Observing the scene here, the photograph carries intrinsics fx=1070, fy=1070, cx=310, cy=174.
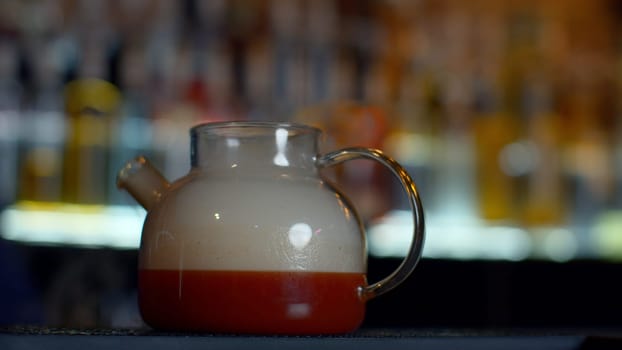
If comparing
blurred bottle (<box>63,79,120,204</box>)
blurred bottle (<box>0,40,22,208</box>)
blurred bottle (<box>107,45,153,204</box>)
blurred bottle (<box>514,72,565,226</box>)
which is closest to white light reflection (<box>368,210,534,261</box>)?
blurred bottle (<box>514,72,565,226</box>)

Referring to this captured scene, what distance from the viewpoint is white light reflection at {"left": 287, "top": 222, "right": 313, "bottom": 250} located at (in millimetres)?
585

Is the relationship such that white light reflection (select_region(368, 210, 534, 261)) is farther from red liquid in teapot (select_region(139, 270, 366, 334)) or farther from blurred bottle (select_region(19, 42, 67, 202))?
red liquid in teapot (select_region(139, 270, 366, 334))

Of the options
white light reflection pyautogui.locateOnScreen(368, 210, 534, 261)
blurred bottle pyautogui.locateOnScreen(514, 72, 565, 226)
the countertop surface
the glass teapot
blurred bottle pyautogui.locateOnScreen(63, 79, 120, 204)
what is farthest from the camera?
blurred bottle pyautogui.locateOnScreen(514, 72, 565, 226)

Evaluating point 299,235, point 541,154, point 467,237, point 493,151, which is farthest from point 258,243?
point 541,154

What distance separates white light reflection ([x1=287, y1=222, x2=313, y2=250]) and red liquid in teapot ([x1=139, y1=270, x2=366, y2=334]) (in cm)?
2

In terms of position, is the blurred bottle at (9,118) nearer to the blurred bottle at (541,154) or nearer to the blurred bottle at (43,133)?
the blurred bottle at (43,133)

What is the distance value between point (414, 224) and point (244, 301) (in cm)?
11

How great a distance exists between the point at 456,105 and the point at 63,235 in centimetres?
124

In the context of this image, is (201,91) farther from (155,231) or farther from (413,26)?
(155,231)

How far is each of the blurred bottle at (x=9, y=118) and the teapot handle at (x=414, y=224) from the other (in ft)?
6.86

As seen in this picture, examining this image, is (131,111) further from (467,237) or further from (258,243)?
(258,243)

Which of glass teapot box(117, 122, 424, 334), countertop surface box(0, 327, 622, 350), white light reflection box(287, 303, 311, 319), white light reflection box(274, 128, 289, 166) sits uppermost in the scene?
white light reflection box(274, 128, 289, 166)

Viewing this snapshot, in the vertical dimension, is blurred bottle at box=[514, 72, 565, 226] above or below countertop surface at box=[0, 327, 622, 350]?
above

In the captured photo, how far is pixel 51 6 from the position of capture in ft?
8.76
